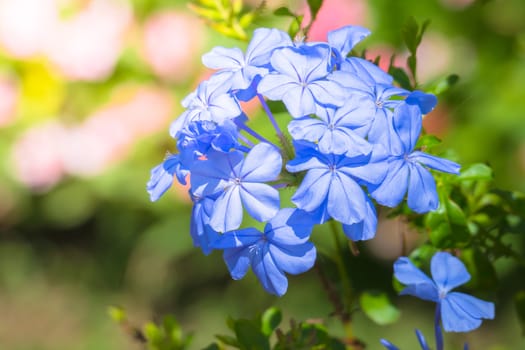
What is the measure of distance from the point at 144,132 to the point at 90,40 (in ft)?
1.20

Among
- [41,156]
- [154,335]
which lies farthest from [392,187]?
[41,156]

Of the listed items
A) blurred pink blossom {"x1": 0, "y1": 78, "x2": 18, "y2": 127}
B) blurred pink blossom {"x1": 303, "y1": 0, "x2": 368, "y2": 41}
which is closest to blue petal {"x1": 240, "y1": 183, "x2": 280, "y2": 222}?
blurred pink blossom {"x1": 303, "y1": 0, "x2": 368, "y2": 41}

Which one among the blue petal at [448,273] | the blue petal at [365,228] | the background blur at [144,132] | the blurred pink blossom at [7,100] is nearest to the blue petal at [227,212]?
the blue petal at [365,228]

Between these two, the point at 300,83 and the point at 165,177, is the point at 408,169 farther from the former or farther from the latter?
the point at 165,177

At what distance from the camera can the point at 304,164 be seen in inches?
A: 26.7

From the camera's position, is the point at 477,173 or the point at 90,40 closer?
the point at 477,173

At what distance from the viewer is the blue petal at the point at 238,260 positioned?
70cm

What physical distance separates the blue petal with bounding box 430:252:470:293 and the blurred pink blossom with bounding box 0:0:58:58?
2.14m

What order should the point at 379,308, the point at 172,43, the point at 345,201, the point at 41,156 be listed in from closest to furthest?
the point at 345,201 < the point at 379,308 < the point at 172,43 < the point at 41,156

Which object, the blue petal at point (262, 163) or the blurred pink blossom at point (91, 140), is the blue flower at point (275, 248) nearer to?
the blue petal at point (262, 163)

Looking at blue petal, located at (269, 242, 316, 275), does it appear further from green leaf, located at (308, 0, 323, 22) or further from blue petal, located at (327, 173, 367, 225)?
green leaf, located at (308, 0, 323, 22)

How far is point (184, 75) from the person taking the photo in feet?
8.54

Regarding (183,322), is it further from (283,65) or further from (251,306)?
(283,65)

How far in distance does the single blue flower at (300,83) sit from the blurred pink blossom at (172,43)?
183 centimetres
